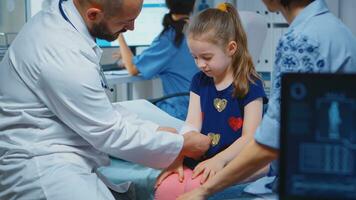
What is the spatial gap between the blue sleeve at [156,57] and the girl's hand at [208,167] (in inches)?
62.3

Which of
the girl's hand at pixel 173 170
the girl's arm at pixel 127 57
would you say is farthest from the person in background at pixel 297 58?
the girl's arm at pixel 127 57

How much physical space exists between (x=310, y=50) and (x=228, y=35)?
68 centimetres

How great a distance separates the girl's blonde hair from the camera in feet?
6.03

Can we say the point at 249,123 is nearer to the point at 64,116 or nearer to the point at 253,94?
the point at 253,94

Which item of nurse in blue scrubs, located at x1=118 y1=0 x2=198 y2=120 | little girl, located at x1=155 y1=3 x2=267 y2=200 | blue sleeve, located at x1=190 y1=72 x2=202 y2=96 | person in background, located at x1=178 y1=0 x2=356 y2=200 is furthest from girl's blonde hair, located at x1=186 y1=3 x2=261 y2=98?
nurse in blue scrubs, located at x1=118 y1=0 x2=198 y2=120

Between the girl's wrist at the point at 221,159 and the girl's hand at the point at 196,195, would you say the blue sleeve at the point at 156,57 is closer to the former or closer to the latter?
the girl's wrist at the point at 221,159

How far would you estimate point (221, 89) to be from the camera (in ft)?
6.07

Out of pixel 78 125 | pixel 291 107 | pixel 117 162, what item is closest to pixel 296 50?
pixel 291 107

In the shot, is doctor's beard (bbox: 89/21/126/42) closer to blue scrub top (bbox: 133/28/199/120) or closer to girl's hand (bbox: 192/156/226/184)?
girl's hand (bbox: 192/156/226/184)

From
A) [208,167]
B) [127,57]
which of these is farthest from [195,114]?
[127,57]

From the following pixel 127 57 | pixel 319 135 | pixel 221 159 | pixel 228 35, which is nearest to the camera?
pixel 319 135

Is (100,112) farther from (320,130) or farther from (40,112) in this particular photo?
(320,130)

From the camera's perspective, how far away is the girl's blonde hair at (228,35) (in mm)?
1839

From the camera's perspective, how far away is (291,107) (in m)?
0.72
